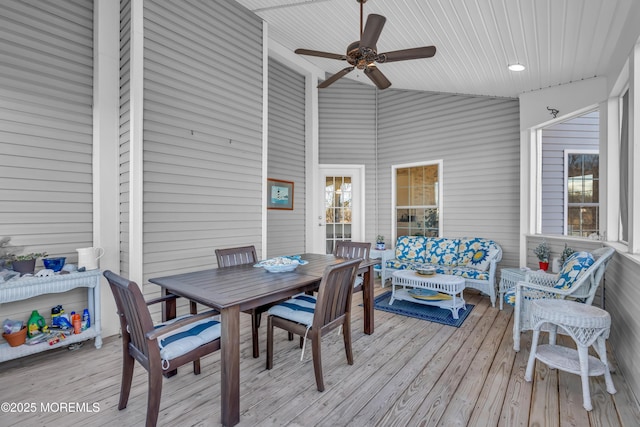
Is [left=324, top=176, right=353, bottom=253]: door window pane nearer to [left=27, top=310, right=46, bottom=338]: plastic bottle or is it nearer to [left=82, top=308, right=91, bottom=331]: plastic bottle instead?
[left=82, top=308, right=91, bottom=331]: plastic bottle

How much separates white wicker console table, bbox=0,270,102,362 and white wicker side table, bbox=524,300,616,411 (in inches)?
150

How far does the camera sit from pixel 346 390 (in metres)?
2.28

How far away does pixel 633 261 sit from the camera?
229 cm

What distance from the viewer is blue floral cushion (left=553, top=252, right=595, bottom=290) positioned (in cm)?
282

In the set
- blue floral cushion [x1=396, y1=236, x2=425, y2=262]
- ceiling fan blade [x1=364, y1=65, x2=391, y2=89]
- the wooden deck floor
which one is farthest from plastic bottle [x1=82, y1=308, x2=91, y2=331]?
blue floral cushion [x1=396, y1=236, x2=425, y2=262]

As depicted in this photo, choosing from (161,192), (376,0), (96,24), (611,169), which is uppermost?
(376,0)

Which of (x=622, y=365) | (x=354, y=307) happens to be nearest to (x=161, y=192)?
(x=354, y=307)

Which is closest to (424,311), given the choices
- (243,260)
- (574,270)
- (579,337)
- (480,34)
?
(574,270)

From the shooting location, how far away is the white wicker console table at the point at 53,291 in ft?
8.27

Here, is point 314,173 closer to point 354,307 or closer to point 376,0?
point 354,307

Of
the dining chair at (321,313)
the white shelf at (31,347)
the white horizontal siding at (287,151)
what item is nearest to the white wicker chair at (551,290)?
the dining chair at (321,313)

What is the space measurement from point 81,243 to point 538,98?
592cm

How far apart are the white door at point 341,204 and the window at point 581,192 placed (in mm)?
3440

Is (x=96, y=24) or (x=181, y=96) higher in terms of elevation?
(x=96, y=24)
